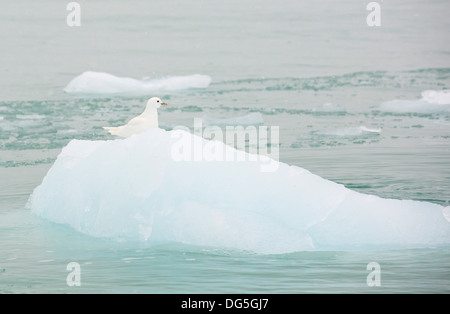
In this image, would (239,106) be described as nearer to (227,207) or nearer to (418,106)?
(418,106)

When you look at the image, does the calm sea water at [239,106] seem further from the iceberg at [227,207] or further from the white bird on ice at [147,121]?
the white bird on ice at [147,121]

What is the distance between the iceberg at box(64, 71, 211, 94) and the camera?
60.6 ft

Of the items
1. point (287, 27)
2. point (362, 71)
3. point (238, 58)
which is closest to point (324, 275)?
point (362, 71)

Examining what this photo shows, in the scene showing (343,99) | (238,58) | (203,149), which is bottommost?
(203,149)

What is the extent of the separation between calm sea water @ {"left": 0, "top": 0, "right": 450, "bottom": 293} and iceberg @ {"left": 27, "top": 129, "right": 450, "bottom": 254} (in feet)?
0.63

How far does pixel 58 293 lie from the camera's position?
19.7 ft

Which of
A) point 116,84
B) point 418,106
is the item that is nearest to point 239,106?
point 418,106

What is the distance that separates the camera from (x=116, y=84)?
61.4 feet

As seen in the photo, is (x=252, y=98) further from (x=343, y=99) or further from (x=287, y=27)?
(x=287, y=27)

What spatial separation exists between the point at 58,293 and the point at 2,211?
2.96 metres

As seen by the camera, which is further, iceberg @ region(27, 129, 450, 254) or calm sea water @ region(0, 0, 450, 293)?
iceberg @ region(27, 129, 450, 254)

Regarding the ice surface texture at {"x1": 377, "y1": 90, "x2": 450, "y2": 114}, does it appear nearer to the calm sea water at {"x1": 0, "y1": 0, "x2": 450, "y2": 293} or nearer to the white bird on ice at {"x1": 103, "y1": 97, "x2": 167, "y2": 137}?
the calm sea water at {"x1": 0, "y1": 0, "x2": 450, "y2": 293}

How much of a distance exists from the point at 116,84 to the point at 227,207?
12.0m

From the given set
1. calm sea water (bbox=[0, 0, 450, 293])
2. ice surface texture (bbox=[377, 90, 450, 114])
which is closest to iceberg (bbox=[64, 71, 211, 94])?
calm sea water (bbox=[0, 0, 450, 293])
